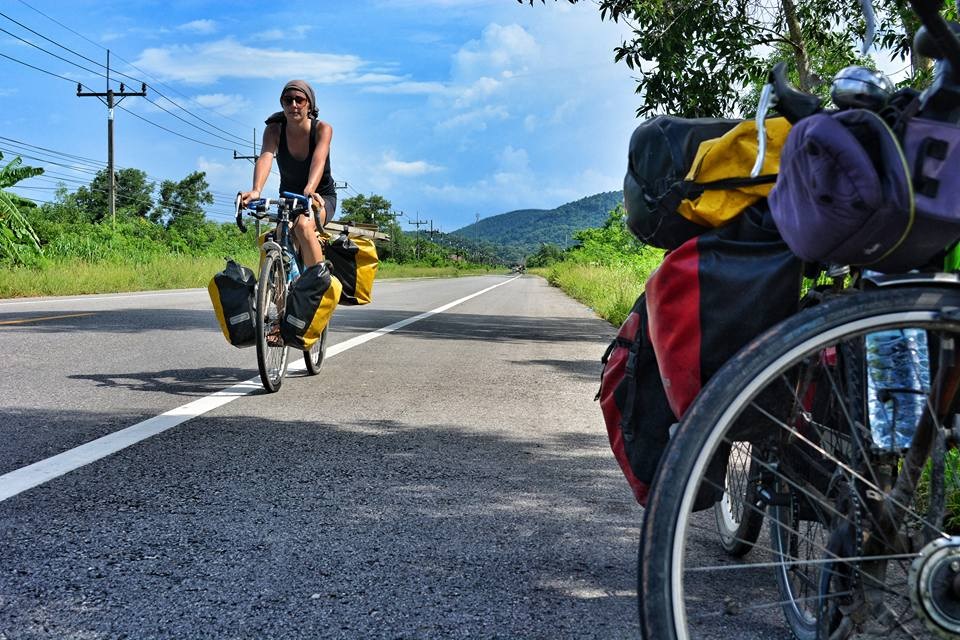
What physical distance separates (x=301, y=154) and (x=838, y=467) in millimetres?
5179

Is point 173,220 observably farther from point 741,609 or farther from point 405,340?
point 741,609

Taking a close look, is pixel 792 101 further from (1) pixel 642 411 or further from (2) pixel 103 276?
(2) pixel 103 276

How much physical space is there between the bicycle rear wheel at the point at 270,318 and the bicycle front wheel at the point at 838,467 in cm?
424

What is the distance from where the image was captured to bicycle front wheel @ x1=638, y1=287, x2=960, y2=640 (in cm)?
148

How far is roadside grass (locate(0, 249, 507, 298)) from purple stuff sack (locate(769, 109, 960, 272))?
767 inches

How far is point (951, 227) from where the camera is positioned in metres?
1.47

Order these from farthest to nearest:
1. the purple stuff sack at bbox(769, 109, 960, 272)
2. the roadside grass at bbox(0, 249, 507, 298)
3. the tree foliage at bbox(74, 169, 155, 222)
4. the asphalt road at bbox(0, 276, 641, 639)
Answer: the tree foliage at bbox(74, 169, 155, 222), the roadside grass at bbox(0, 249, 507, 298), the asphalt road at bbox(0, 276, 641, 639), the purple stuff sack at bbox(769, 109, 960, 272)

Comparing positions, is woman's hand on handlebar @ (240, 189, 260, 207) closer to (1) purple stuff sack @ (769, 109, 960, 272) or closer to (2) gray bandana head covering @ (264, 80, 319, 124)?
(2) gray bandana head covering @ (264, 80, 319, 124)

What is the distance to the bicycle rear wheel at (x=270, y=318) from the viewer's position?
5.82 meters

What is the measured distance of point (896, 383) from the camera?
1713 mm

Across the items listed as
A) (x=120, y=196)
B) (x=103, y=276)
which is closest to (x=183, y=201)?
(x=120, y=196)

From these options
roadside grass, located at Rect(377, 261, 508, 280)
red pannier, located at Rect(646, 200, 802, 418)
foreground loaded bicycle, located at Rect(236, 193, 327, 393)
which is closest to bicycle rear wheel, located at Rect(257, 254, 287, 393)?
foreground loaded bicycle, located at Rect(236, 193, 327, 393)

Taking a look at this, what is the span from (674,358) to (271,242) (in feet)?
15.4

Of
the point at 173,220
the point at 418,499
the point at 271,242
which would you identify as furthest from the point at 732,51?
the point at 173,220
